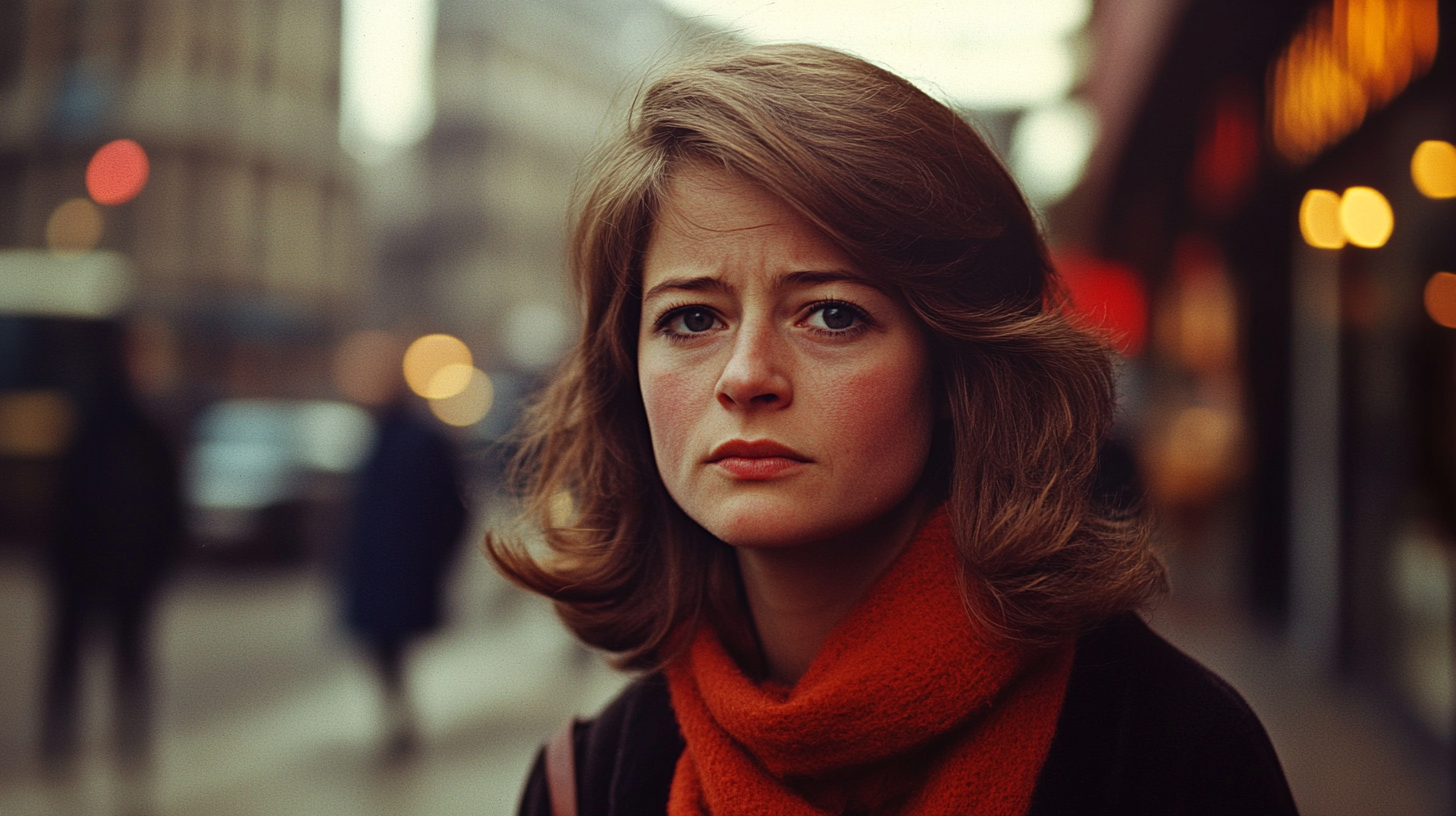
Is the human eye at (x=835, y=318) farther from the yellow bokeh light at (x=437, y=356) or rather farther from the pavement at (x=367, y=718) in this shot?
the yellow bokeh light at (x=437, y=356)

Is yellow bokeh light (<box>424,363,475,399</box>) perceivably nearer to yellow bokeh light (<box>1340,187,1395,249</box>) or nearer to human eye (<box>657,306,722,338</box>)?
yellow bokeh light (<box>1340,187,1395,249</box>)

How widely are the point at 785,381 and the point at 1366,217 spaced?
727 cm

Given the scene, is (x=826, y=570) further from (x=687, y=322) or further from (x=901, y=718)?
(x=687, y=322)

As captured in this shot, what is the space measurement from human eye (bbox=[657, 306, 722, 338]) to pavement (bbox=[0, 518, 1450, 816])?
102 inches

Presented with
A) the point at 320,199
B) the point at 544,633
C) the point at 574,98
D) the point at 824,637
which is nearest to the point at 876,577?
the point at 824,637

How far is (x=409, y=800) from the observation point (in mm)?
5180

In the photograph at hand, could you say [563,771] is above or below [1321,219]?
below

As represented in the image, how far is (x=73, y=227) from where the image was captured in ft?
42.4

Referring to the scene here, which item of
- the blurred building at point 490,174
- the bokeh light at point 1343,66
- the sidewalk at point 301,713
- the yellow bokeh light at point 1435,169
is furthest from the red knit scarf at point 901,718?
the blurred building at point 490,174

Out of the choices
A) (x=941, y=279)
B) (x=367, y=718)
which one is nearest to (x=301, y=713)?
(x=367, y=718)

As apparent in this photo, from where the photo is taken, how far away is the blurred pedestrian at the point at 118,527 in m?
5.30

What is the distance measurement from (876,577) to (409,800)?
14.4ft

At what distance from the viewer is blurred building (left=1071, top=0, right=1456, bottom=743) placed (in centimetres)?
593

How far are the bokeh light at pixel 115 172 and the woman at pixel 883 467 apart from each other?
22.7 ft
